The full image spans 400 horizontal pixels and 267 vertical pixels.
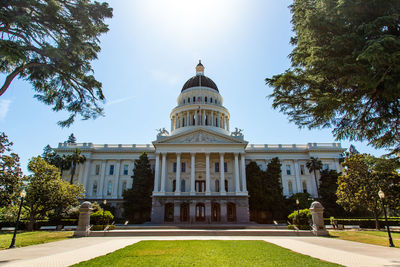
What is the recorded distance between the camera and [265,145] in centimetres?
5259

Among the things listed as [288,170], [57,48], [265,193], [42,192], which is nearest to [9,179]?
[42,192]

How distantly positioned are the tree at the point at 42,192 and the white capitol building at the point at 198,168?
48.5 feet

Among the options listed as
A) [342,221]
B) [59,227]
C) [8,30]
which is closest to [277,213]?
[342,221]

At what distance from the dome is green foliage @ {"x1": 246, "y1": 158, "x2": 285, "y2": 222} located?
90.0 feet

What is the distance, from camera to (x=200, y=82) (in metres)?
63.1

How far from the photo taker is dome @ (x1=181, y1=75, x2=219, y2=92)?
208ft

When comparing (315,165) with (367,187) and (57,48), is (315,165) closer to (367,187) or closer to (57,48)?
(367,187)

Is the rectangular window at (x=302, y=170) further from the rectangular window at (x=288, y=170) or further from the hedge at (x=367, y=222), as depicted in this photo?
the hedge at (x=367, y=222)

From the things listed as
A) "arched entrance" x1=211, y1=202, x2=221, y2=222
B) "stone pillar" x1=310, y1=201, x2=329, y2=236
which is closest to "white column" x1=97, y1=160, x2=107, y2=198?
"arched entrance" x1=211, y1=202, x2=221, y2=222

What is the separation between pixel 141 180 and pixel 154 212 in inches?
244

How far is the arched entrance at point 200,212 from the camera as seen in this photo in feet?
137

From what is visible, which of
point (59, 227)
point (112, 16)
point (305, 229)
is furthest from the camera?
point (59, 227)

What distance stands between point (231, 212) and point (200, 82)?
113 ft

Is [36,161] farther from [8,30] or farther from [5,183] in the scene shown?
[8,30]
